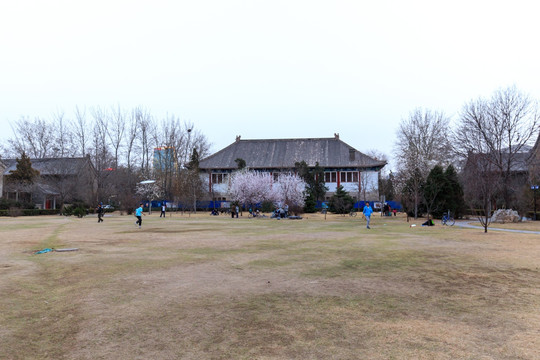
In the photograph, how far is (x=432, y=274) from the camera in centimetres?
956

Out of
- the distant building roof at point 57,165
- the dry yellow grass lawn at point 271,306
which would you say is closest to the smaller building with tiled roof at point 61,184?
the distant building roof at point 57,165

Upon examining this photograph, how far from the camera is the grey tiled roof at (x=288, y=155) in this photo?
69.6m

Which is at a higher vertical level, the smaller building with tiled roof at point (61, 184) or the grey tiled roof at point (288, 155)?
the grey tiled roof at point (288, 155)

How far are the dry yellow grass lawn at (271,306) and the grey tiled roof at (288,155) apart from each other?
57.5m

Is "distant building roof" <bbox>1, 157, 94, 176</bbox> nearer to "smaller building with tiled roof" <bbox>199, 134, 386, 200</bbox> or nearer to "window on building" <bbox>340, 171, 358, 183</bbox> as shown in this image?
"smaller building with tiled roof" <bbox>199, 134, 386, 200</bbox>

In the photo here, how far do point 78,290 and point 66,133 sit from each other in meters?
74.5

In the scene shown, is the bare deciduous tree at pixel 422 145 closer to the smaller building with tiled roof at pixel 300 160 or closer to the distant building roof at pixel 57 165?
the smaller building with tiled roof at pixel 300 160

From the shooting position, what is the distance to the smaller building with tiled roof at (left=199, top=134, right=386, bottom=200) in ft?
224

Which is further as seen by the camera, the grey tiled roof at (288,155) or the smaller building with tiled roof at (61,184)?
the grey tiled roof at (288,155)

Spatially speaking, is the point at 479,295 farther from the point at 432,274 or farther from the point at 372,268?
the point at 372,268

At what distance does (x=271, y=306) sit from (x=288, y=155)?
67.3 metres

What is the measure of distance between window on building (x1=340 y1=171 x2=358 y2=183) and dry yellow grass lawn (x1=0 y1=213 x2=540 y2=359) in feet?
184

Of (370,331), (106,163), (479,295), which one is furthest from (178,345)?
(106,163)

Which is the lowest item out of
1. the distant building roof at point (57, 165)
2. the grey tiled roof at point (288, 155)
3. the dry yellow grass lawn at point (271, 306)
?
the dry yellow grass lawn at point (271, 306)
